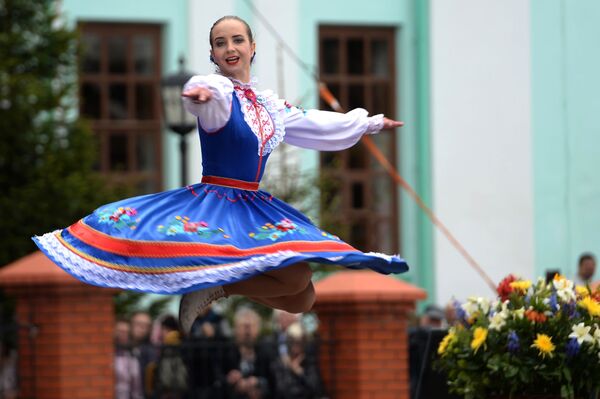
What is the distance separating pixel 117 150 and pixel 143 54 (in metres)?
1.24

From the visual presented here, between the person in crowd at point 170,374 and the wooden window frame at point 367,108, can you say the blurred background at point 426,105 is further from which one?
the person in crowd at point 170,374

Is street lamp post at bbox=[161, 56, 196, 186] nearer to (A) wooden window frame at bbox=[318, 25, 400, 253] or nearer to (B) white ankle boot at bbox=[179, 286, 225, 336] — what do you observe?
(A) wooden window frame at bbox=[318, 25, 400, 253]

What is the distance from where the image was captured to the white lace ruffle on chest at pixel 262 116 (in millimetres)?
8070

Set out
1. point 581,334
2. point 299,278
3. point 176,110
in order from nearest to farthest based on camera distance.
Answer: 1. point 299,278
2. point 581,334
3. point 176,110

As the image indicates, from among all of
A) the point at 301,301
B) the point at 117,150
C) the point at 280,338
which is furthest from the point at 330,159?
the point at 301,301

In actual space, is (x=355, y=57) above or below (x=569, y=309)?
above

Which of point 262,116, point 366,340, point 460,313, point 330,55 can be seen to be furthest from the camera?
point 330,55

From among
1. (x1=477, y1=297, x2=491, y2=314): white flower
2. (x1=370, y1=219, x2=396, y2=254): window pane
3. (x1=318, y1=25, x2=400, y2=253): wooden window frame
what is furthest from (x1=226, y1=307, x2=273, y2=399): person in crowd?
(x1=370, y1=219, x2=396, y2=254): window pane

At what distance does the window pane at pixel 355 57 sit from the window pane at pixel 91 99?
330cm

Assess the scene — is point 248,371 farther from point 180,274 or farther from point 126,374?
point 180,274

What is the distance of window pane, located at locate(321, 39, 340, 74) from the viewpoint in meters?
20.9

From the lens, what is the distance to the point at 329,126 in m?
8.38

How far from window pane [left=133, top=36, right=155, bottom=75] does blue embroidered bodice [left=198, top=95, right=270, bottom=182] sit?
40.5ft

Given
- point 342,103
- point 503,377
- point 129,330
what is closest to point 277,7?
point 342,103
